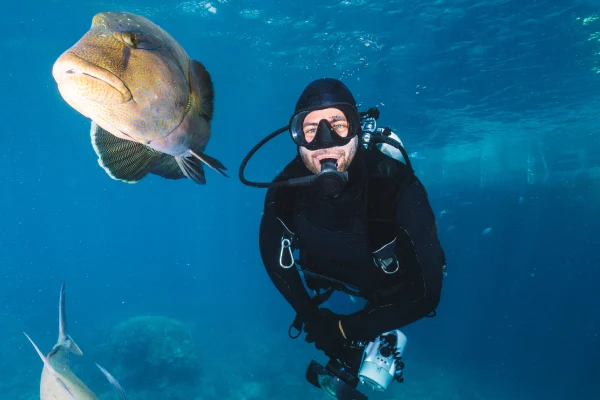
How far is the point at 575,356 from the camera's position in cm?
2366

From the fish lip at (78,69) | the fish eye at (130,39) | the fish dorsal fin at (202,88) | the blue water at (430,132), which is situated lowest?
the blue water at (430,132)

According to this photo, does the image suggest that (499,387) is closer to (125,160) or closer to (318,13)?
(318,13)

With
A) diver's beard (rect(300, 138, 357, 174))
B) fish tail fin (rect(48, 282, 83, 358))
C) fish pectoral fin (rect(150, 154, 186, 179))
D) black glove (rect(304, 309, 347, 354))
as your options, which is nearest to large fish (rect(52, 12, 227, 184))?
fish pectoral fin (rect(150, 154, 186, 179))

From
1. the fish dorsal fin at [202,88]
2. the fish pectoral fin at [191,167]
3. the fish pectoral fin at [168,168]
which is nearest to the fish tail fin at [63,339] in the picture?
the fish pectoral fin at [168,168]

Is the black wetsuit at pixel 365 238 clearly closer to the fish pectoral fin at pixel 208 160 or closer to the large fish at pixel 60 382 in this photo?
the fish pectoral fin at pixel 208 160

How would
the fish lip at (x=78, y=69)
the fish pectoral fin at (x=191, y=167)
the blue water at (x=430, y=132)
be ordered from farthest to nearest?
the blue water at (x=430, y=132) < the fish pectoral fin at (x=191, y=167) < the fish lip at (x=78, y=69)

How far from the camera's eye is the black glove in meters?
3.46

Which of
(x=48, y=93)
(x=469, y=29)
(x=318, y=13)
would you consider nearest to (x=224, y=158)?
(x=48, y=93)

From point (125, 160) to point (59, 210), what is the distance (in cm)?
15688

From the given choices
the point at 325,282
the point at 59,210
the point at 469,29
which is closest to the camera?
the point at 325,282

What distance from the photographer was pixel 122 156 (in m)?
1.79

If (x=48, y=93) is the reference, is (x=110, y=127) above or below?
above

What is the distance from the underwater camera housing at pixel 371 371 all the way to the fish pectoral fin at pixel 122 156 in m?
2.92

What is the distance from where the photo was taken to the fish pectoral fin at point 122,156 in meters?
1.66
